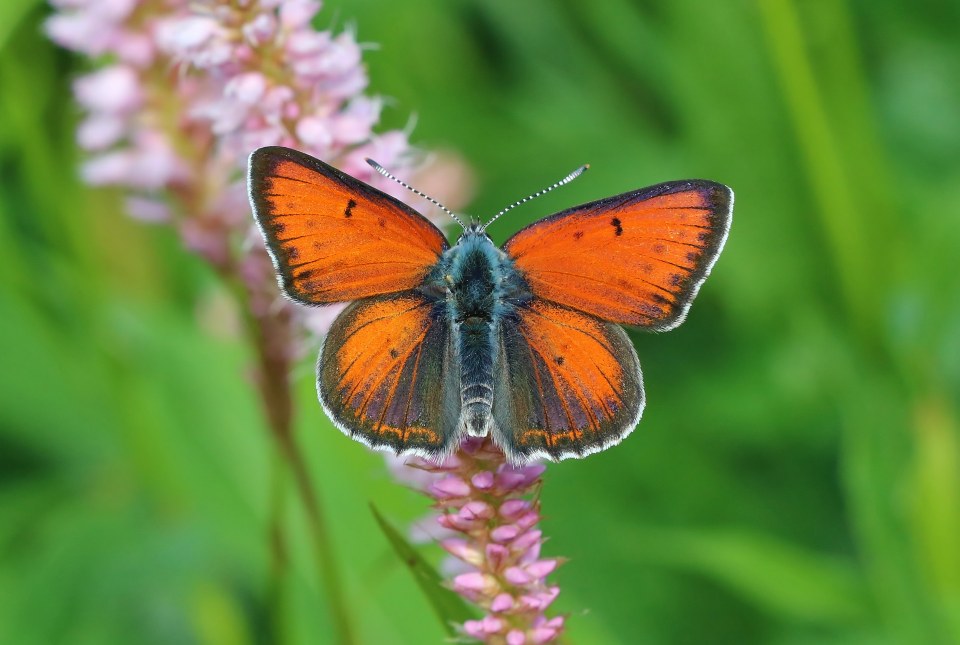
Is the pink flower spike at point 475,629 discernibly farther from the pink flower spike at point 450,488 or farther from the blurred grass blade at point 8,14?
the blurred grass blade at point 8,14

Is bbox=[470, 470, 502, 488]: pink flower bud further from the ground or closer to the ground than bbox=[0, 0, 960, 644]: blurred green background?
closer to the ground

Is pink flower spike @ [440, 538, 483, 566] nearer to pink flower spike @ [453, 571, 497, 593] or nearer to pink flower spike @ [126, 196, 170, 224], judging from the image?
pink flower spike @ [453, 571, 497, 593]

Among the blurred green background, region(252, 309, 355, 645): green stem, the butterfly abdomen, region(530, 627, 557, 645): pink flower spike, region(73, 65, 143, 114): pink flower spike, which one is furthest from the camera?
the blurred green background

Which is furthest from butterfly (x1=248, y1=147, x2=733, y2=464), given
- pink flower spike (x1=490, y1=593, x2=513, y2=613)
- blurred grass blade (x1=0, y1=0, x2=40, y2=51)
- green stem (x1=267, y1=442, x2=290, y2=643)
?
blurred grass blade (x1=0, y1=0, x2=40, y2=51)

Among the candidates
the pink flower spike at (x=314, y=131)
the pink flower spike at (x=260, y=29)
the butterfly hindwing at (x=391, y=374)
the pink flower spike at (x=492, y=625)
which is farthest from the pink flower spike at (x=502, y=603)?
the pink flower spike at (x=260, y=29)

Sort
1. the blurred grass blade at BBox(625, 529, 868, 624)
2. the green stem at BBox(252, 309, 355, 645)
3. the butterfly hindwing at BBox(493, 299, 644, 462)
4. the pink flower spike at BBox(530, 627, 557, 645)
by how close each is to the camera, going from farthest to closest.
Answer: the blurred grass blade at BBox(625, 529, 868, 624)
the green stem at BBox(252, 309, 355, 645)
the butterfly hindwing at BBox(493, 299, 644, 462)
the pink flower spike at BBox(530, 627, 557, 645)

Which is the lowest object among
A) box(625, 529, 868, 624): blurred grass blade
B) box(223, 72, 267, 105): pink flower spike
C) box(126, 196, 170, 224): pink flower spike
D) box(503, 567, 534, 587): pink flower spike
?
box(503, 567, 534, 587): pink flower spike
